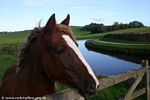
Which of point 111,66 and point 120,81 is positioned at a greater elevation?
point 120,81

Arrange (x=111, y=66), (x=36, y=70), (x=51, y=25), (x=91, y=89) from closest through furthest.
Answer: (x=91, y=89)
(x=51, y=25)
(x=36, y=70)
(x=111, y=66)

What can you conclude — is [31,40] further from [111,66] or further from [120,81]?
[111,66]

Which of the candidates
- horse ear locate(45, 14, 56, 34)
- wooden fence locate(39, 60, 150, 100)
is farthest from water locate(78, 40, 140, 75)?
horse ear locate(45, 14, 56, 34)

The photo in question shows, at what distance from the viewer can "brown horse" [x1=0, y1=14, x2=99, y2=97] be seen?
3078 millimetres

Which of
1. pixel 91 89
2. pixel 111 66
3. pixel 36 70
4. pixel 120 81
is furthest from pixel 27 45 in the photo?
pixel 111 66

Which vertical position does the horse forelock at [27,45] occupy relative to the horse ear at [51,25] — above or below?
below

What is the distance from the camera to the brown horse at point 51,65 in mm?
3078

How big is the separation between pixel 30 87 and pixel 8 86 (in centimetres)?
49

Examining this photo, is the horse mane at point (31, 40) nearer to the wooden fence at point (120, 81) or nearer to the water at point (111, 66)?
the wooden fence at point (120, 81)

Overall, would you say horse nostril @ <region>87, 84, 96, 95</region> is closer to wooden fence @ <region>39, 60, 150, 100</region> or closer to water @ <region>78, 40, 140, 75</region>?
wooden fence @ <region>39, 60, 150, 100</region>

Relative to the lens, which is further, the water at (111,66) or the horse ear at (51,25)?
the water at (111,66)

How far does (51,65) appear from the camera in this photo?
10.6 feet

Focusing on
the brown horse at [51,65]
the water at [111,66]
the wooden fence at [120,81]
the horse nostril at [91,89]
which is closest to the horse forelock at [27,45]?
the brown horse at [51,65]

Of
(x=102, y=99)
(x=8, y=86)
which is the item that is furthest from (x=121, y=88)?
(x=8, y=86)
